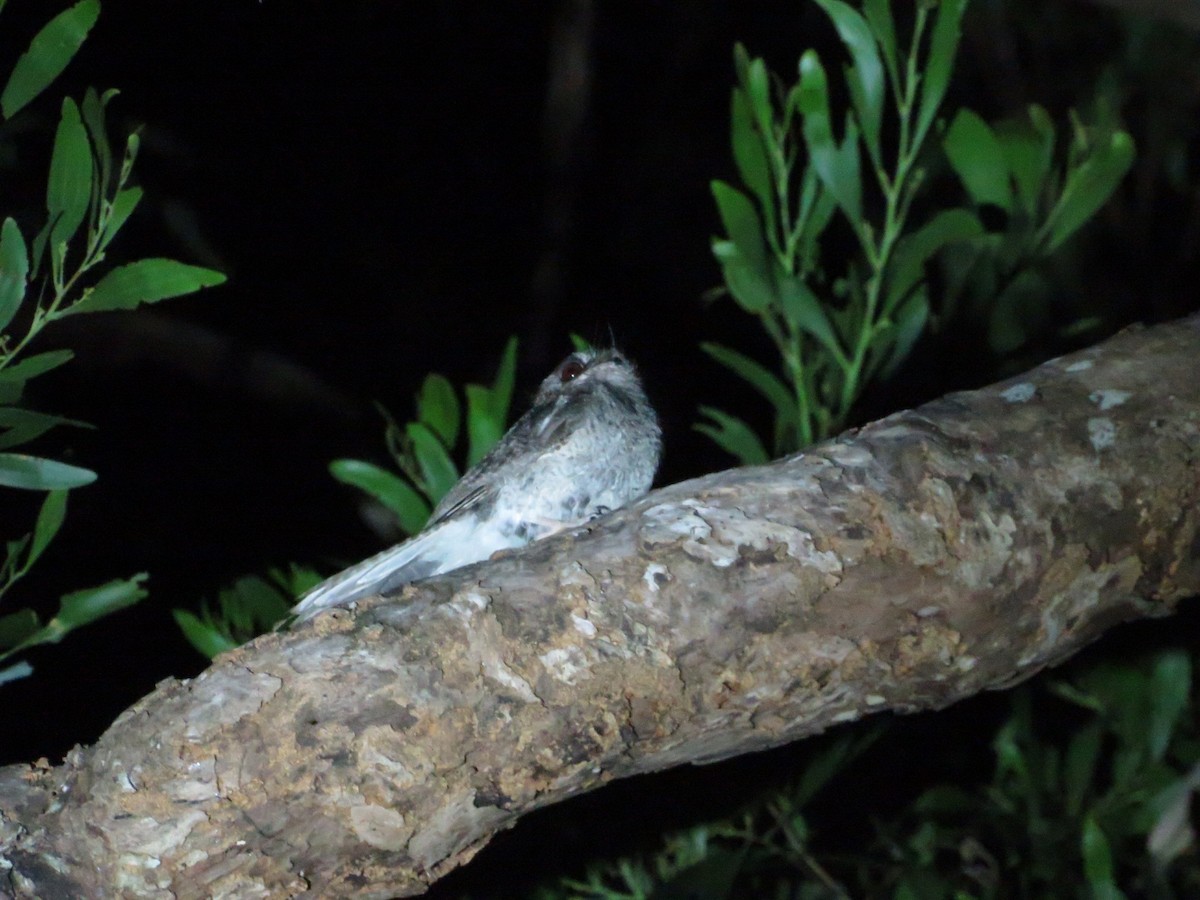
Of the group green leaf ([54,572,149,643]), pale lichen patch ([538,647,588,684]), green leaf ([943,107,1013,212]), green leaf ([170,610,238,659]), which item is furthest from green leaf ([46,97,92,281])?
green leaf ([943,107,1013,212])

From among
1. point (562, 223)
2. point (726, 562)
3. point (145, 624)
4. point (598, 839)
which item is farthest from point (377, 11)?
point (726, 562)

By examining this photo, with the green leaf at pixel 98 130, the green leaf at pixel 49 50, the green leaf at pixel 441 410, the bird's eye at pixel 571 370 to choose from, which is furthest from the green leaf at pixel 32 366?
the bird's eye at pixel 571 370

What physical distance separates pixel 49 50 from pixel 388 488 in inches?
57.1

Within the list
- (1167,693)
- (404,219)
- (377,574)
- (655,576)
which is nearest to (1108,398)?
(655,576)

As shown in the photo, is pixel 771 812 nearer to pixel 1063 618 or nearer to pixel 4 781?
pixel 1063 618

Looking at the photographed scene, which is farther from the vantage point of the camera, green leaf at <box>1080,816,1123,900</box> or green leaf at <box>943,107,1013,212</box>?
green leaf at <box>943,107,1013,212</box>

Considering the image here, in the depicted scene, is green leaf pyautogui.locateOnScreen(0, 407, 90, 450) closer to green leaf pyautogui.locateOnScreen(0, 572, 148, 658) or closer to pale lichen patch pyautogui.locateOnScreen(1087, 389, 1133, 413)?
green leaf pyautogui.locateOnScreen(0, 572, 148, 658)

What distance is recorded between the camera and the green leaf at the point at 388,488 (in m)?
3.08

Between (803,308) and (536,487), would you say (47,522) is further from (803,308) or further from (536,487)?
(803,308)

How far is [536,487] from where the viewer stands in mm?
2748

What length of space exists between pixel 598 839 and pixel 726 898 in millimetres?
513

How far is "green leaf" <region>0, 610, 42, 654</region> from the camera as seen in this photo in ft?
7.35

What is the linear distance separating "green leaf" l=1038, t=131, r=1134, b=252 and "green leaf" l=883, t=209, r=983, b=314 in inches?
12.0

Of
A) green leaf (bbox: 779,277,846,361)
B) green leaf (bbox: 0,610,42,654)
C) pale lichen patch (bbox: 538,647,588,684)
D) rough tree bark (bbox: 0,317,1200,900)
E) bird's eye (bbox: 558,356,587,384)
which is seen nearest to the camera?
rough tree bark (bbox: 0,317,1200,900)
